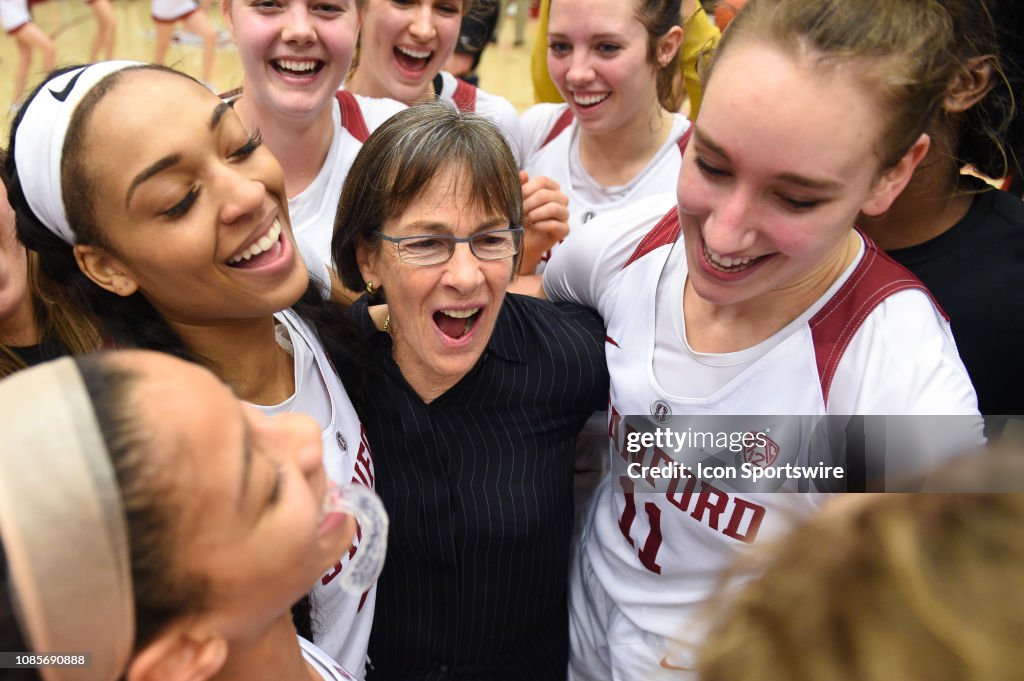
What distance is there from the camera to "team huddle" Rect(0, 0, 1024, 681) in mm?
871

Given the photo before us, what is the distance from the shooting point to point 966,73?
4.78ft

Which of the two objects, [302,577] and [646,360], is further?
[646,360]

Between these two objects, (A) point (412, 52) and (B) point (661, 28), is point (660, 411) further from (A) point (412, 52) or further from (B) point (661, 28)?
(A) point (412, 52)

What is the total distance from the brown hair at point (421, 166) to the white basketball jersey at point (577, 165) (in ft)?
2.58

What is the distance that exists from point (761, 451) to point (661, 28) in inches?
62.8

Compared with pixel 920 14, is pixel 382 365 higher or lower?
lower

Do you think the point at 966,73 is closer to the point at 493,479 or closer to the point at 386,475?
the point at 493,479

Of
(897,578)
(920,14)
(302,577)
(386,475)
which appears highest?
(920,14)

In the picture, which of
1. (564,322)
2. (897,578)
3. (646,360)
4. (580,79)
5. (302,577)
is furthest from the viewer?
(580,79)

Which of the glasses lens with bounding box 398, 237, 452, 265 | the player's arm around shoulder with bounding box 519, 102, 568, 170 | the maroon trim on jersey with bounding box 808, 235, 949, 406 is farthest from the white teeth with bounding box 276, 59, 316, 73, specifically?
the maroon trim on jersey with bounding box 808, 235, 949, 406

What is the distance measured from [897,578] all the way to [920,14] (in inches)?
40.1

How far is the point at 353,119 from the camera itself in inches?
101

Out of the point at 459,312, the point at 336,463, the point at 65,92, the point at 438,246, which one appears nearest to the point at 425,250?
the point at 438,246

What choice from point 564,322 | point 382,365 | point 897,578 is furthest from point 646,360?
point 897,578
